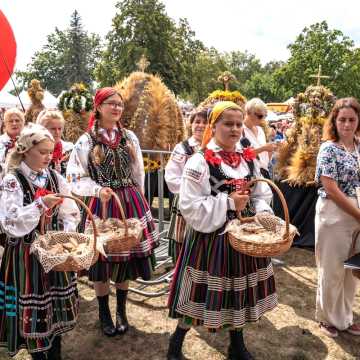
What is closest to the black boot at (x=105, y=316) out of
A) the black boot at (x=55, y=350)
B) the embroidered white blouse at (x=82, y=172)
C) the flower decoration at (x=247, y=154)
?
the black boot at (x=55, y=350)

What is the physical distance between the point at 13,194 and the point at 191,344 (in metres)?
1.87

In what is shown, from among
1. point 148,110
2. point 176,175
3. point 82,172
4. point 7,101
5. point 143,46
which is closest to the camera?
point 82,172

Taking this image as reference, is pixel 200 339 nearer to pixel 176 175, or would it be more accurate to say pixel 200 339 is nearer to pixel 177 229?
pixel 177 229

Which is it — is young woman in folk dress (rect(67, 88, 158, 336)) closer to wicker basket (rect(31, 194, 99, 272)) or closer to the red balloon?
wicker basket (rect(31, 194, 99, 272))

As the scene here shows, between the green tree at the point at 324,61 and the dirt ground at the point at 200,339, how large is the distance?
72.1ft

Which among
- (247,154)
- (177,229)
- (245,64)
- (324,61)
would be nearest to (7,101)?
(177,229)

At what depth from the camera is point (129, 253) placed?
3211 mm

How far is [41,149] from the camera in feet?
8.19

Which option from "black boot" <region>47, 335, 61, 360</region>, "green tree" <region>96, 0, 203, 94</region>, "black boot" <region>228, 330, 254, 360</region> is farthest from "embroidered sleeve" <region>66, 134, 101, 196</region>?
"green tree" <region>96, 0, 203, 94</region>

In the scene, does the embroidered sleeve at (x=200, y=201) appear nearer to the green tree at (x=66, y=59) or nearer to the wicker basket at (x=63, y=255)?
the wicker basket at (x=63, y=255)

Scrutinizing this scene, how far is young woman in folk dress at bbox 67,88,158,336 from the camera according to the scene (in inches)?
125

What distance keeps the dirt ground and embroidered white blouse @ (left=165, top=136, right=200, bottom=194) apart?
1223mm

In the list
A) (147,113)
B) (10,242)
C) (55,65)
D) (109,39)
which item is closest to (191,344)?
(10,242)

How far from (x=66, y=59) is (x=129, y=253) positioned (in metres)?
52.0
